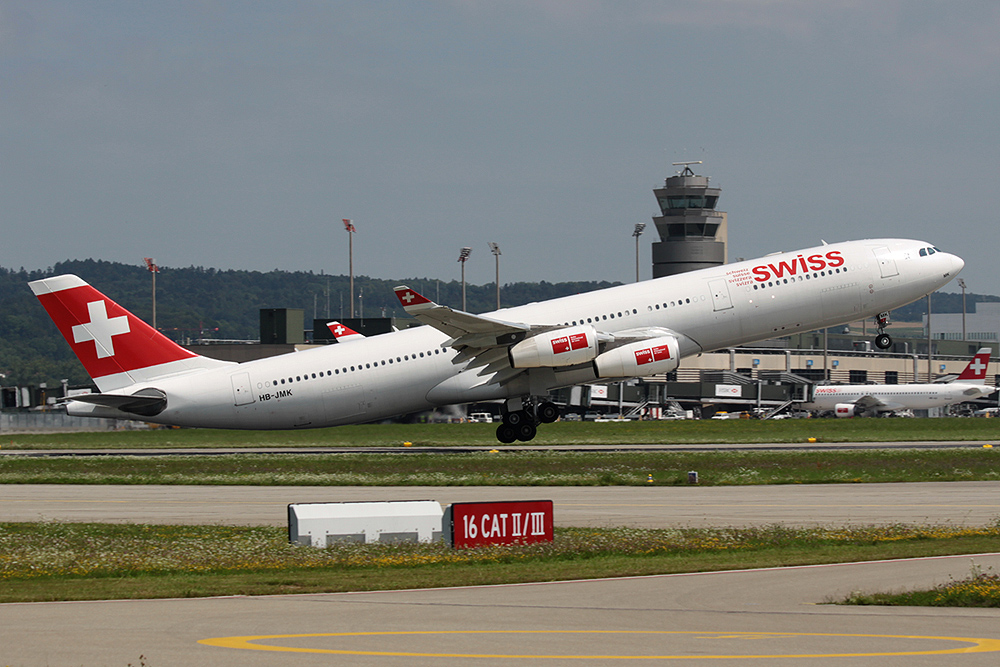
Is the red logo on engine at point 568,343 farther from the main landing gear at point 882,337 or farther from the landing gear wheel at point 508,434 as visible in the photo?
the main landing gear at point 882,337

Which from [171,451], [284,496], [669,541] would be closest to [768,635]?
[669,541]

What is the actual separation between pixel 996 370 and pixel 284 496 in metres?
140

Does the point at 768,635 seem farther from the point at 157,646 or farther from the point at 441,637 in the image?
the point at 157,646

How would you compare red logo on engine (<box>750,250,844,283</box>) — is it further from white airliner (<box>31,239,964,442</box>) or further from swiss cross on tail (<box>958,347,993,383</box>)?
swiss cross on tail (<box>958,347,993,383</box>)

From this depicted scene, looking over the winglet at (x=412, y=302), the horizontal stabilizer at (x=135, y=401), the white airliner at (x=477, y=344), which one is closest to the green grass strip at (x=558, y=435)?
the white airliner at (x=477, y=344)

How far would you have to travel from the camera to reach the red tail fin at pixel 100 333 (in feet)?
156

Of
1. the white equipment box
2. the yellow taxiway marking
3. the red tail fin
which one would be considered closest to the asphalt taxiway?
the yellow taxiway marking

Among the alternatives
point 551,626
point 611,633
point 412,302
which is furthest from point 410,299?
point 611,633

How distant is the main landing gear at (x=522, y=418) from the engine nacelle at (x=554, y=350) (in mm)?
3570

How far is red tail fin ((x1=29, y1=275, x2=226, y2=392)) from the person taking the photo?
156 ft

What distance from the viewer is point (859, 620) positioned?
46.1ft

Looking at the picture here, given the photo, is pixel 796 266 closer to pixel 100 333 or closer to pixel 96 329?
pixel 100 333

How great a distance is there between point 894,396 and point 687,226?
4632cm

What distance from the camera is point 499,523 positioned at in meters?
22.0
